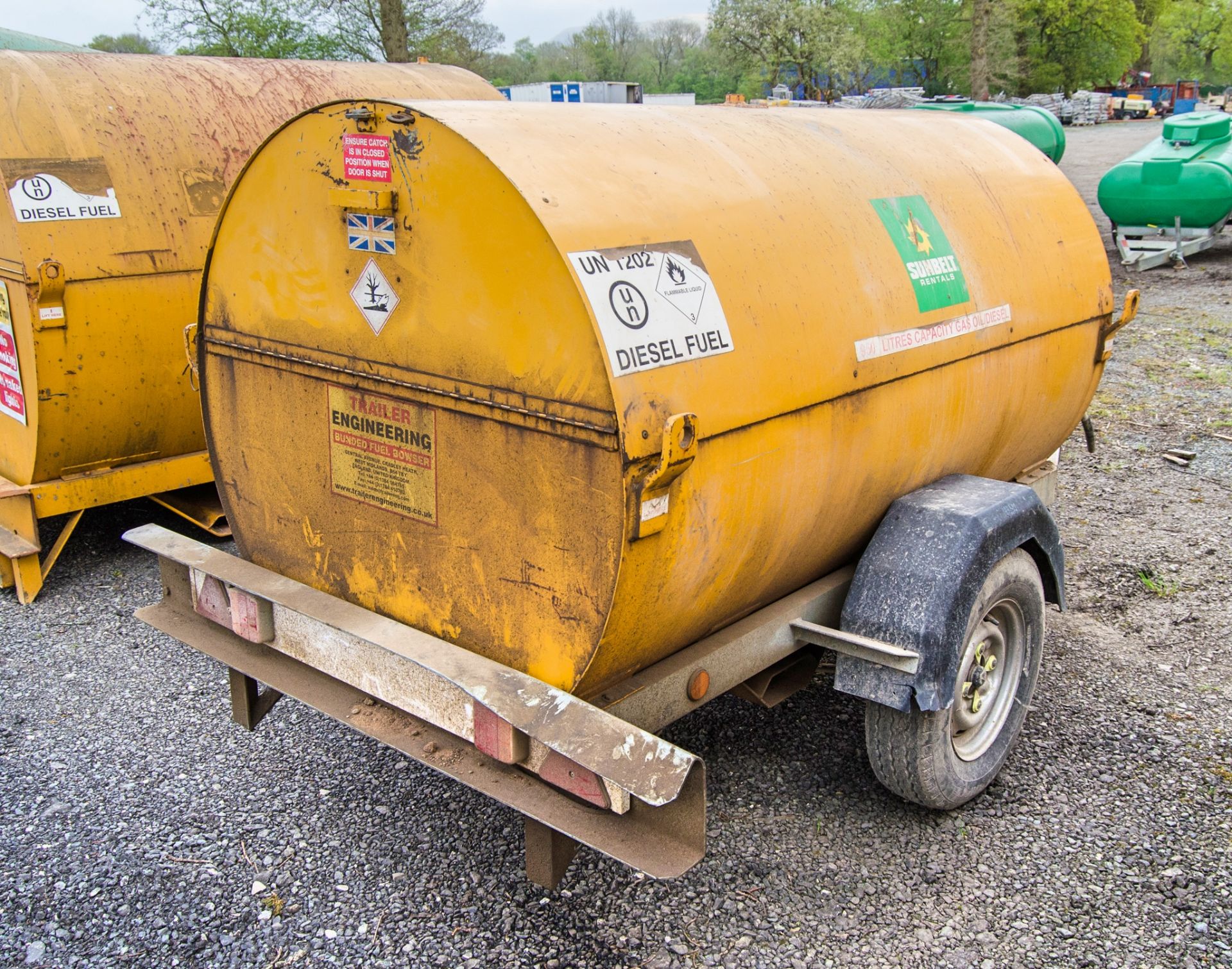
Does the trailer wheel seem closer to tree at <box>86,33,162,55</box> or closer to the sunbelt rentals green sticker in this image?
the sunbelt rentals green sticker

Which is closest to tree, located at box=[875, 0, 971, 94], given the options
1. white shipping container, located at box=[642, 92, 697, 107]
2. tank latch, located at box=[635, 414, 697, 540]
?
white shipping container, located at box=[642, 92, 697, 107]

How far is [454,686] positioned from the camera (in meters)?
2.48

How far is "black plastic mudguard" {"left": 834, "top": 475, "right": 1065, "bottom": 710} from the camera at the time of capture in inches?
115

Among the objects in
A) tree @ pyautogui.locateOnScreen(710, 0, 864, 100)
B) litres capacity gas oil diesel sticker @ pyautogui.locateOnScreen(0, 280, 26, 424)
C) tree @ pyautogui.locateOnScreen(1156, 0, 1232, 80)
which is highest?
tree @ pyautogui.locateOnScreen(1156, 0, 1232, 80)

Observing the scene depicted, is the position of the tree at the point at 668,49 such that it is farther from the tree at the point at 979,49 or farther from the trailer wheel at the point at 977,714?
the trailer wheel at the point at 977,714

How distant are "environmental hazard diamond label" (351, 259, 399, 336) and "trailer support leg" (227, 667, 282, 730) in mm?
1346

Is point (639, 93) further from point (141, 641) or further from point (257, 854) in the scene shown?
point (257, 854)

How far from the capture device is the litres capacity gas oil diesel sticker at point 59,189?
4.53m

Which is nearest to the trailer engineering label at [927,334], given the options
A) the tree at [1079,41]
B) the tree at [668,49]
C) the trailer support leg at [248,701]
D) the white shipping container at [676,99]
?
the trailer support leg at [248,701]

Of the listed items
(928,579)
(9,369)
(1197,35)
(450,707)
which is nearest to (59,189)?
(9,369)

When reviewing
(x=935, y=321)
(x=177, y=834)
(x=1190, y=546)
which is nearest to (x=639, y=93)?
(x=1190, y=546)

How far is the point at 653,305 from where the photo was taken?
7.76 ft

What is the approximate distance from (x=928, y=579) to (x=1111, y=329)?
75.2 inches

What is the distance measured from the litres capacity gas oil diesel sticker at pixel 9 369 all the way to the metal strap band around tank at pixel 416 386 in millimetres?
2077
